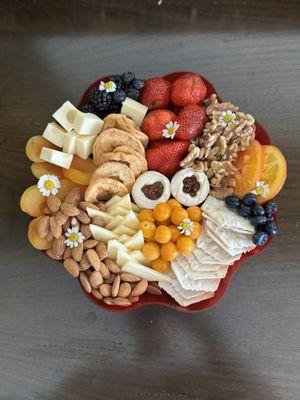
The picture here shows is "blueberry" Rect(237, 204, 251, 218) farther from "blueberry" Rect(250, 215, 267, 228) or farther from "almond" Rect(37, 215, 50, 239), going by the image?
Result: "almond" Rect(37, 215, 50, 239)

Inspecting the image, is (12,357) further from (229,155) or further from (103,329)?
(229,155)

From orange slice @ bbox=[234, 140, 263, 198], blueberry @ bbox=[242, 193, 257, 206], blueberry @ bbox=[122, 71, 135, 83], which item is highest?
blueberry @ bbox=[122, 71, 135, 83]

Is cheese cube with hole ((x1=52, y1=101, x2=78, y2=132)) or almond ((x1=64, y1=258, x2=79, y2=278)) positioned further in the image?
cheese cube with hole ((x1=52, y1=101, x2=78, y2=132))

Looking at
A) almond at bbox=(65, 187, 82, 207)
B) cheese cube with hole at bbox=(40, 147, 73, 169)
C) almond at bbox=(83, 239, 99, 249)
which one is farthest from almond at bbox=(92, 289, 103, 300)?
cheese cube with hole at bbox=(40, 147, 73, 169)

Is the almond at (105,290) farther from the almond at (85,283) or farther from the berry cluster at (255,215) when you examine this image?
the berry cluster at (255,215)

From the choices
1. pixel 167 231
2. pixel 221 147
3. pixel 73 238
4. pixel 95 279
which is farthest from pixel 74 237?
pixel 221 147

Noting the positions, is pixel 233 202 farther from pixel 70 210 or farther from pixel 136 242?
pixel 70 210

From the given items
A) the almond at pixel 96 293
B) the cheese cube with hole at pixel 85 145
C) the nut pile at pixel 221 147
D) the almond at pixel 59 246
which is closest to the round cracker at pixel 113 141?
the cheese cube with hole at pixel 85 145
